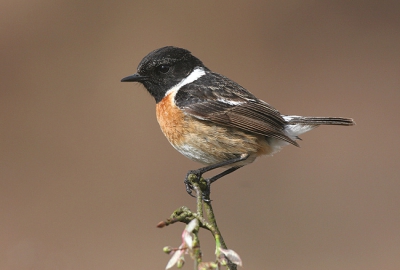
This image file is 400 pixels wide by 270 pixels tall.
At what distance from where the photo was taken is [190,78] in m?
4.38

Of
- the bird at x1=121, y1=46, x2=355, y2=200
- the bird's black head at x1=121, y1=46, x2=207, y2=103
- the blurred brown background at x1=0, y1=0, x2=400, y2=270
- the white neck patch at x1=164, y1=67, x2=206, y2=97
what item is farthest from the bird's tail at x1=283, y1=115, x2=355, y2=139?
the blurred brown background at x1=0, y1=0, x2=400, y2=270

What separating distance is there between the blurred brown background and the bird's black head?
107 inches

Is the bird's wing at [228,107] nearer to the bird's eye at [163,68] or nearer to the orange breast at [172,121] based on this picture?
the orange breast at [172,121]

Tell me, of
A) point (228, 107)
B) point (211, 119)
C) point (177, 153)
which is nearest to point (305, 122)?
point (228, 107)

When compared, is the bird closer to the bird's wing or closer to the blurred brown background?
the bird's wing

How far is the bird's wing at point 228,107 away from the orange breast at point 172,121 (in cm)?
5

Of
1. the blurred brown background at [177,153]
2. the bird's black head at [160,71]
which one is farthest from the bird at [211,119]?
the blurred brown background at [177,153]

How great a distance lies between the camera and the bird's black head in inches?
167

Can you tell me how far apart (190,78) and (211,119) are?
63 centimetres

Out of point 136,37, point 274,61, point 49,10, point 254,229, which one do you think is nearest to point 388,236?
point 254,229

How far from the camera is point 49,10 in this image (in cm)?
930

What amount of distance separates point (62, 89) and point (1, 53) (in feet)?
3.91

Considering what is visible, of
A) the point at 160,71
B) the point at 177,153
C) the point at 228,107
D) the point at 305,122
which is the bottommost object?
the point at 305,122

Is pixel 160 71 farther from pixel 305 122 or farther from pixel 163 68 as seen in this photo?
pixel 305 122
